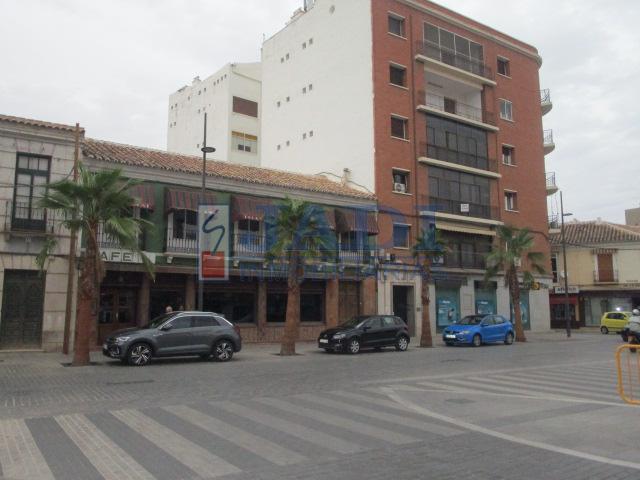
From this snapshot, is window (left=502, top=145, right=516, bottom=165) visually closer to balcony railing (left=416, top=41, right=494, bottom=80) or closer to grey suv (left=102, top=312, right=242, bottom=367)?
balcony railing (left=416, top=41, right=494, bottom=80)

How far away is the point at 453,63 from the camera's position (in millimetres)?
36719

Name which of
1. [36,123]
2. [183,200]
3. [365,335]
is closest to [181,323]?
[183,200]

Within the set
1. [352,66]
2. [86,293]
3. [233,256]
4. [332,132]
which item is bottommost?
[86,293]

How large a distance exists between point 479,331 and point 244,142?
27.7m

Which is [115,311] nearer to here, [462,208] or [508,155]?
[462,208]

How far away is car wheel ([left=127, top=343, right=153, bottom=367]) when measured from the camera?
1652 centimetres

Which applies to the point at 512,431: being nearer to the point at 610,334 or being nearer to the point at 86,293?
the point at 86,293

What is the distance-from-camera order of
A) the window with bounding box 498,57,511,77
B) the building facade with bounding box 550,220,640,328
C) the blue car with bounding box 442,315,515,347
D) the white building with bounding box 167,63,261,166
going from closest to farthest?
1. the blue car with bounding box 442,315,515,347
2. the window with bounding box 498,57,511,77
3. the building facade with bounding box 550,220,640,328
4. the white building with bounding box 167,63,261,166

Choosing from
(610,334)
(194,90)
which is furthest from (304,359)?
(194,90)

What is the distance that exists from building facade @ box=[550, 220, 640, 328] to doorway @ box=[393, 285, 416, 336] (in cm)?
1887

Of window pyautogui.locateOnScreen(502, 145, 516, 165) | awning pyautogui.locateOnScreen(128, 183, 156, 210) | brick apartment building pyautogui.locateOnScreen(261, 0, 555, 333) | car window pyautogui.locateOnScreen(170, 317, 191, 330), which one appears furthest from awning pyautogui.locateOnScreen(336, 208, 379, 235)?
window pyautogui.locateOnScreen(502, 145, 516, 165)

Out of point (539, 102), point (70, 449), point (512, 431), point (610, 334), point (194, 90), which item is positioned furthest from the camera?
point (194, 90)

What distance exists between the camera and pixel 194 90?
171 ft

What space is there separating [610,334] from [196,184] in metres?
31.1
